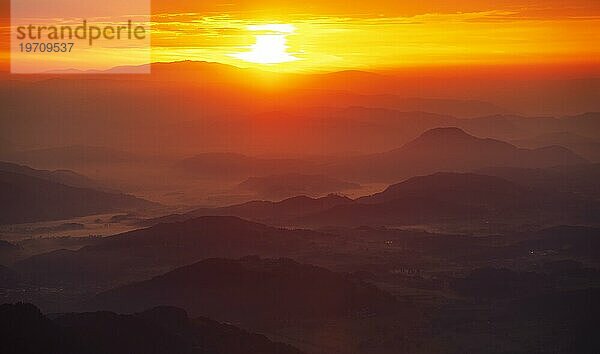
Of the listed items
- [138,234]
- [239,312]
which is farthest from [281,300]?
[138,234]

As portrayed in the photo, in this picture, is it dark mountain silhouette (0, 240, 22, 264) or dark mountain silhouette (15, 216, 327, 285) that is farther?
dark mountain silhouette (0, 240, 22, 264)

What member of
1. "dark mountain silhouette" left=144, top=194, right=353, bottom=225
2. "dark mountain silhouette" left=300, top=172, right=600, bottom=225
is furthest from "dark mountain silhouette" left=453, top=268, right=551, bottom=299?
"dark mountain silhouette" left=144, top=194, right=353, bottom=225

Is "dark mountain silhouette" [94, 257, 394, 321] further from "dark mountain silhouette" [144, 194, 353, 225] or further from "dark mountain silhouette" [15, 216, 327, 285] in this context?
"dark mountain silhouette" [144, 194, 353, 225]

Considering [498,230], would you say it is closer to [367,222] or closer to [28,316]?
[367,222]

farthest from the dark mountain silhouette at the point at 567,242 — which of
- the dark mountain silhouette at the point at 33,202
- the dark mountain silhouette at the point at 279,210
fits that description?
the dark mountain silhouette at the point at 33,202

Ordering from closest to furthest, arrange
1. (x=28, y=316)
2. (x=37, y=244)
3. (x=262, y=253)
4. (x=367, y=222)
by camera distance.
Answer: (x=28, y=316) → (x=262, y=253) → (x=37, y=244) → (x=367, y=222)

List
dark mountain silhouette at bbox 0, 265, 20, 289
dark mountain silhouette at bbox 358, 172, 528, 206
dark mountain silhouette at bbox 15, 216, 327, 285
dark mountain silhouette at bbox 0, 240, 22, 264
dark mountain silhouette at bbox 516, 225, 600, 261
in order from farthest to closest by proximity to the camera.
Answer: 1. dark mountain silhouette at bbox 358, 172, 528, 206
2. dark mountain silhouette at bbox 516, 225, 600, 261
3. dark mountain silhouette at bbox 0, 240, 22, 264
4. dark mountain silhouette at bbox 15, 216, 327, 285
5. dark mountain silhouette at bbox 0, 265, 20, 289

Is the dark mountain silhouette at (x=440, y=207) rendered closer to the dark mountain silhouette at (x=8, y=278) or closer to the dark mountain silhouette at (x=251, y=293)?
the dark mountain silhouette at (x=8, y=278)
